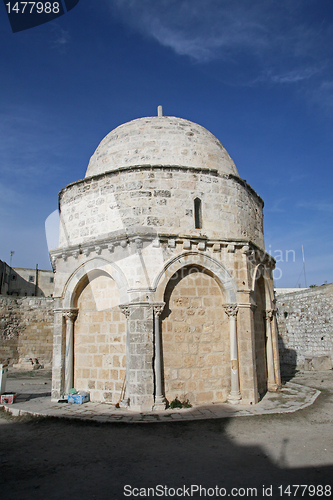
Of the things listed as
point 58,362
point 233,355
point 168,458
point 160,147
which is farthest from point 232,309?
point 160,147

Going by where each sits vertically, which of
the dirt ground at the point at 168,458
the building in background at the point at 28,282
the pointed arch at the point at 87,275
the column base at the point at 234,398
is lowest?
the dirt ground at the point at 168,458

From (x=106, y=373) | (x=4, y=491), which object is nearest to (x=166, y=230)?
(x=106, y=373)

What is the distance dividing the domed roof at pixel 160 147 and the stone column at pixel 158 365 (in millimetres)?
4104

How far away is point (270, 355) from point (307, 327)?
8441 mm

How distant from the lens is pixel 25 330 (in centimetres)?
2208

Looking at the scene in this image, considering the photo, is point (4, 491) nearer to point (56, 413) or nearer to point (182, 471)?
point (182, 471)

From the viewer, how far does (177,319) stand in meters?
8.77

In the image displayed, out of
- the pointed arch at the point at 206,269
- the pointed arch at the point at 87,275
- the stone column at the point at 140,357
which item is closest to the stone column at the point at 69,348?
the pointed arch at the point at 87,275

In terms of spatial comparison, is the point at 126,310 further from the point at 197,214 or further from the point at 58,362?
the point at 197,214

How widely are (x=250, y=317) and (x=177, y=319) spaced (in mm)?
2029

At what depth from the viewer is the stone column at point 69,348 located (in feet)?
30.9

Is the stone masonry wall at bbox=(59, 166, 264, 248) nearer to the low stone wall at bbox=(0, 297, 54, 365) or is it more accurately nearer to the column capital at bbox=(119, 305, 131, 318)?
the column capital at bbox=(119, 305, 131, 318)

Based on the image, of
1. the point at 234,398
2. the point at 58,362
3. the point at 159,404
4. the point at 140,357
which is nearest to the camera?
the point at 159,404

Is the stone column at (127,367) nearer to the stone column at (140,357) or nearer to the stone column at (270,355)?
the stone column at (140,357)
